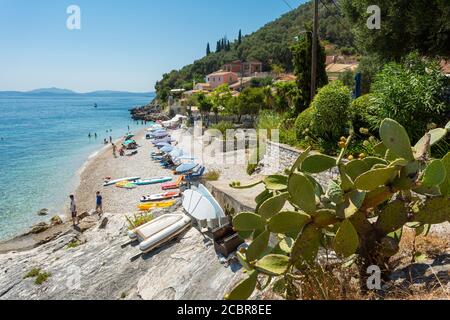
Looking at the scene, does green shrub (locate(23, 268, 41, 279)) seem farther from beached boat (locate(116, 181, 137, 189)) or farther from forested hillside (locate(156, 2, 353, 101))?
forested hillside (locate(156, 2, 353, 101))

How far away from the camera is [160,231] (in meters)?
9.48

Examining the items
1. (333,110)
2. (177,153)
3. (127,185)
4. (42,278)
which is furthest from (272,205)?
(177,153)

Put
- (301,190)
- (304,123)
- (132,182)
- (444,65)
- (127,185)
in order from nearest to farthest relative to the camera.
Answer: (301,190) < (304,123) < (444,65) < (127,185) < (132,182)

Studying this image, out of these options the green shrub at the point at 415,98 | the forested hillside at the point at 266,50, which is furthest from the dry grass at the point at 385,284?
the forested hillside at the point at 266,50

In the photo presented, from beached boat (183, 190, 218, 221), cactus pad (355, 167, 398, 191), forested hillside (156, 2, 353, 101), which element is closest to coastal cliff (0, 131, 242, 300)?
beached boat (183, 190, 218, 221)

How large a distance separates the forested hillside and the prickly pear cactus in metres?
87.4

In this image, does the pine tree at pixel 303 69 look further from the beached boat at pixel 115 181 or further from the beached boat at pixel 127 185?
the beached boat at pixel 115 181

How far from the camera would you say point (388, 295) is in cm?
355

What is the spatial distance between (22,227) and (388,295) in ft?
65.2

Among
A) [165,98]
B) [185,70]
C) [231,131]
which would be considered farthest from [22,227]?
[185,70]

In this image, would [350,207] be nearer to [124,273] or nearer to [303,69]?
[124,273]

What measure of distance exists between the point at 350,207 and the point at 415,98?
277 inches

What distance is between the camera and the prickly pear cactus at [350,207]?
3.15 metres

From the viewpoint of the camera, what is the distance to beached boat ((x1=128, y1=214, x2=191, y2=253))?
30.0ft
